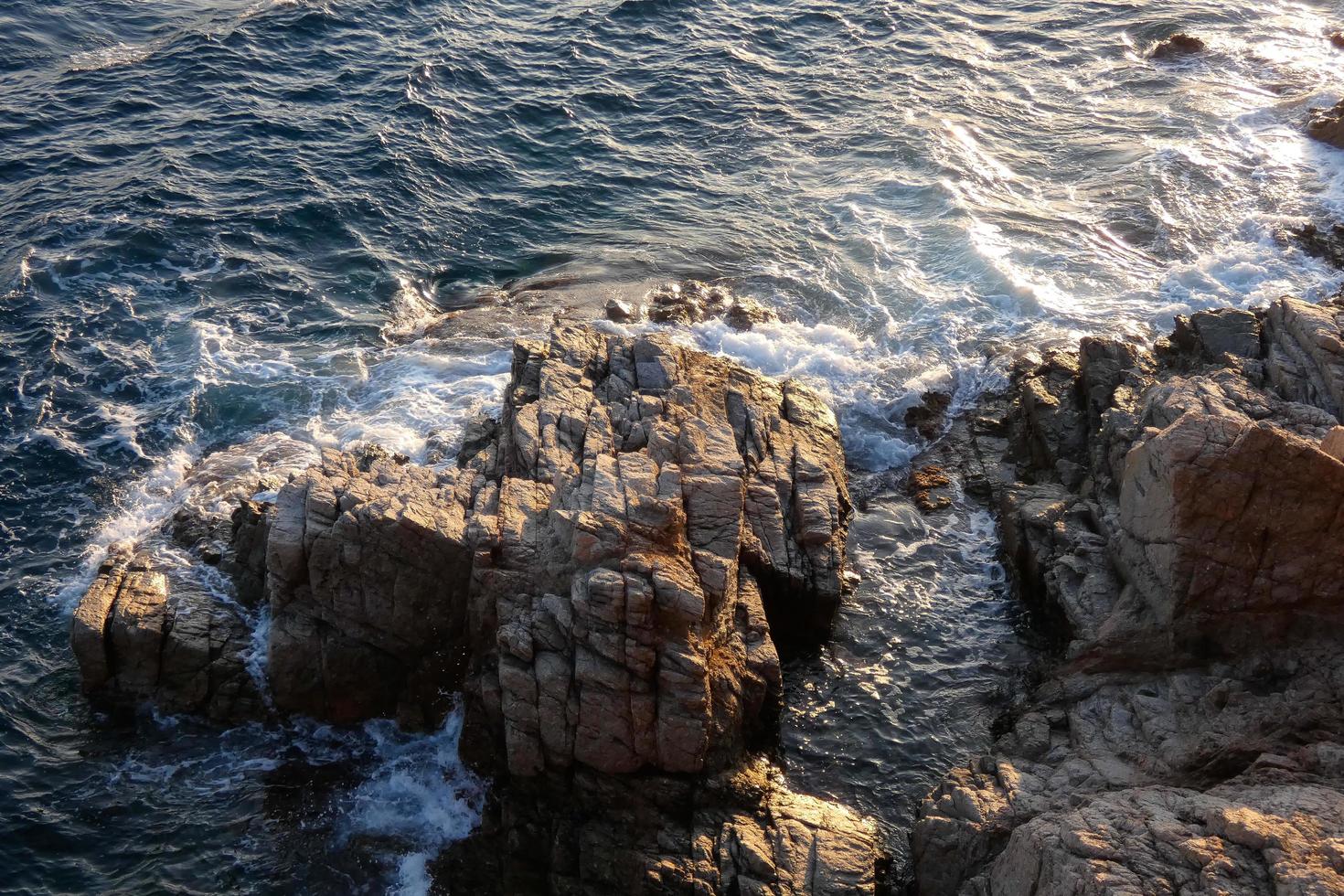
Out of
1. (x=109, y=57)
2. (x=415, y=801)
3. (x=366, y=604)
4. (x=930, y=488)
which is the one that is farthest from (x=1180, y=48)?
(x=109, y=57)

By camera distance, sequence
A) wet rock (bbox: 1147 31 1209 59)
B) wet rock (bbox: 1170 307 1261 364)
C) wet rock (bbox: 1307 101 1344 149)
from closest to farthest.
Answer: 1. wet rock (bbox: 1170 307 1261 364)
2. wet rock (bbox: 1307 101 1344 149)
3. wet rock (bbox: 1147 31 1209 59)

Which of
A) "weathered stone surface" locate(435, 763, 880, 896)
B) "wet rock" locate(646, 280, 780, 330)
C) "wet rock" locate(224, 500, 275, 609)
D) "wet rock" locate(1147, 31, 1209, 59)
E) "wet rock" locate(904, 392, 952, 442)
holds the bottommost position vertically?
→ "weathered stone surface" locate(435, 763, 880, 896)

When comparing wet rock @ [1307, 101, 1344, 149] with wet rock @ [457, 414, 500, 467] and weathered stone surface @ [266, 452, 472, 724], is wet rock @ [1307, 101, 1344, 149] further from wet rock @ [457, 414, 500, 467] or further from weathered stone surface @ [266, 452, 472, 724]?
weathered stone surface @ [266, 452, 472, 724]

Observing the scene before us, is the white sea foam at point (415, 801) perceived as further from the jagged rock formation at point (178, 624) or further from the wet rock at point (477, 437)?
the wet rock at point (477, 437)

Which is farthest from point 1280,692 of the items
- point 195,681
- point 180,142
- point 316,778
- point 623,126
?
point 180,142

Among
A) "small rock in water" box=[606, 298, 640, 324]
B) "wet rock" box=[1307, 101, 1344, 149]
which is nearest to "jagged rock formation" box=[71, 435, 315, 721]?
"small rock in water" box=[606, 298, 640, 324]
